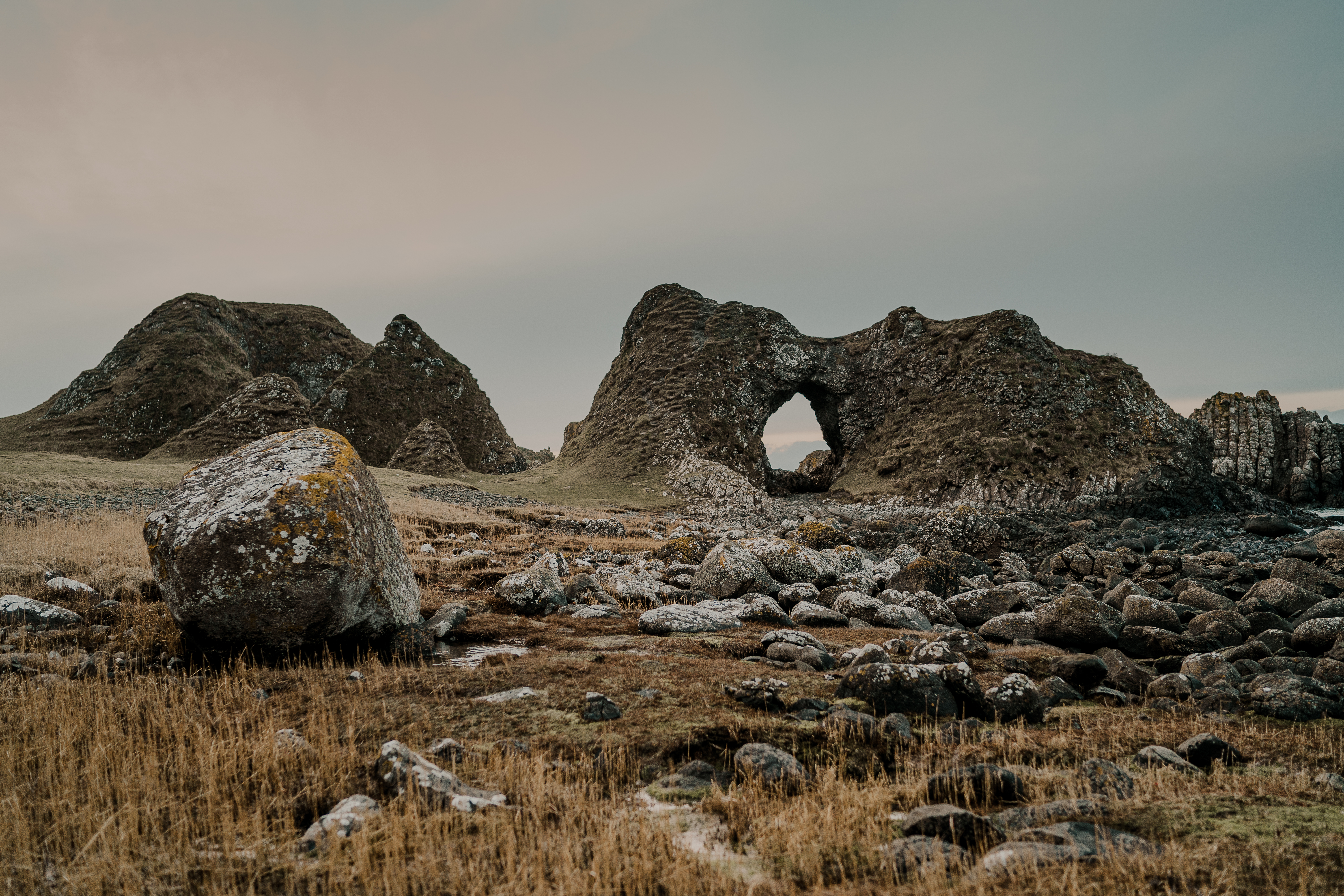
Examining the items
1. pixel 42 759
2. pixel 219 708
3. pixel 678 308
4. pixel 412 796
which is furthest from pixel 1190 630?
pixel 678 308

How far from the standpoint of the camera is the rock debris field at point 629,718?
363cm

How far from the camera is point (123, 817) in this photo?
3.81 m

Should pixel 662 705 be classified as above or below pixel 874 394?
below

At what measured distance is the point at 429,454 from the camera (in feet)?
204

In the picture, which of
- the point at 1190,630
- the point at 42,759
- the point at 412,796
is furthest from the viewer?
the point at 1190,630

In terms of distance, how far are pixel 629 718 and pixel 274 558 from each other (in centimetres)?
Result: 455

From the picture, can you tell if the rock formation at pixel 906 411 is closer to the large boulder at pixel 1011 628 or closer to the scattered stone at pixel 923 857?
the large boulder at pixel 1011 628

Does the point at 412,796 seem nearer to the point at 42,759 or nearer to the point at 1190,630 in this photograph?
the point at 42,759

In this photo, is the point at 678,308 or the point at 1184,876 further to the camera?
the point at 678,308

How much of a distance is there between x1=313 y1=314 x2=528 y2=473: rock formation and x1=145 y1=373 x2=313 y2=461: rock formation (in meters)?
15.8

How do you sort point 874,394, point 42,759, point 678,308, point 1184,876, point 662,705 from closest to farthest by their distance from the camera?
point 1184,876 → point 42,759 → point 662,705 → point 874,394 → point 678,308

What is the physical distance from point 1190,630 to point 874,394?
54.0 m

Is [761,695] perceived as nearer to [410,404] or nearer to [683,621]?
[683,621]

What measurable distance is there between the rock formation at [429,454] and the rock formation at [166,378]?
44.7 feet
